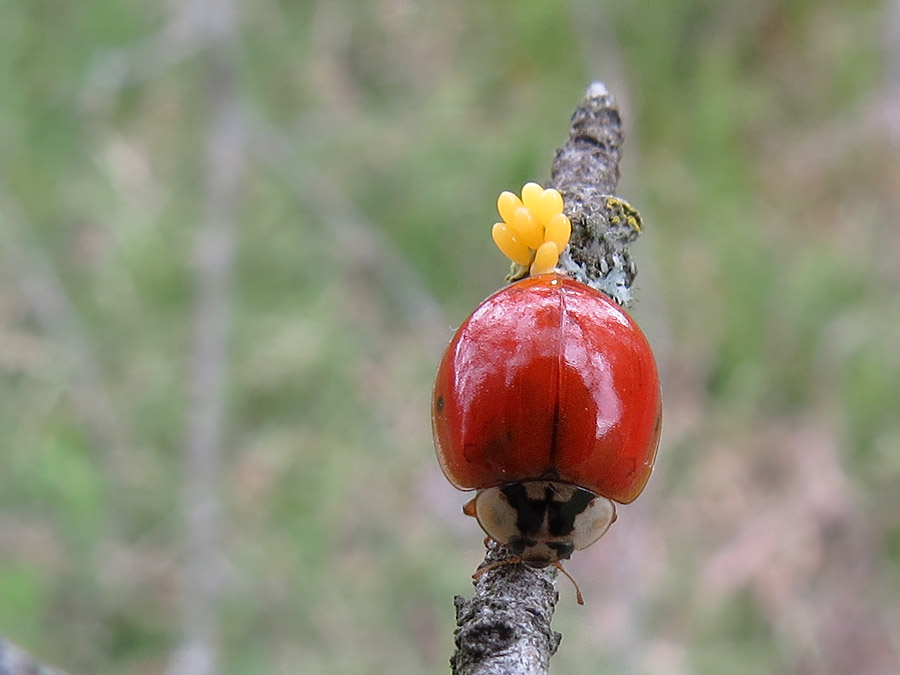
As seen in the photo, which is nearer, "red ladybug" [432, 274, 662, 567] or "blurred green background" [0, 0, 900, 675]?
"red ladybug" [432, 274, 662, 567]

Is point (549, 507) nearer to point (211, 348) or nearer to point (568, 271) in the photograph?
point (568, 271)

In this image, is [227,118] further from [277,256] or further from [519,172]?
[519,172]

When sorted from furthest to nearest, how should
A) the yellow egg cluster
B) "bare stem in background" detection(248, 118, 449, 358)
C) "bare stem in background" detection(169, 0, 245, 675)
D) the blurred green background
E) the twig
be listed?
"bare stem in background" detection(248, 118, 449, 358), the blurred green background, "bare stem in background" detection(169, 0, 245, 675), the yellow egg cluster, the twig

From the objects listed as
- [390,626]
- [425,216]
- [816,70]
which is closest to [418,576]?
[390,626]

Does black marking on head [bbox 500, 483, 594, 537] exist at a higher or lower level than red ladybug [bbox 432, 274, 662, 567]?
lower

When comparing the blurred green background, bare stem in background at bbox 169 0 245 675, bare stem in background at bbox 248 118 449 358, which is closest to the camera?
bare stem in background at bbox 169 0 245 675

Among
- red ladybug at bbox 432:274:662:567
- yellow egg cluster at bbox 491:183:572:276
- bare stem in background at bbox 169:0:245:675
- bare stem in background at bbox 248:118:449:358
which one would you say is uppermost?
bare stem in background at bbox 248:118:449:358

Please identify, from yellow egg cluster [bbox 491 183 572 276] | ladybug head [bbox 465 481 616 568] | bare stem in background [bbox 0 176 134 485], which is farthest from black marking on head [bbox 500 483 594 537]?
bare stem in background [bbox 0 176 134 485]

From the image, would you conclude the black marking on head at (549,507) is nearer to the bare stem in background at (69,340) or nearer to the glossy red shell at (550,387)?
the glossy red shell at (550,387)

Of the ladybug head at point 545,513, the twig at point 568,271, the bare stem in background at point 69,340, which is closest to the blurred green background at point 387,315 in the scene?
the bare stem in background at point 69,340

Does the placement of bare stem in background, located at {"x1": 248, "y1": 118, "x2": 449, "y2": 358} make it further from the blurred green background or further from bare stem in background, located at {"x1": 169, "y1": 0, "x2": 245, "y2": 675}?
bare stem in background, located at {"x1": 169, "y1": 0, "x2": 245, "y2": 675}
